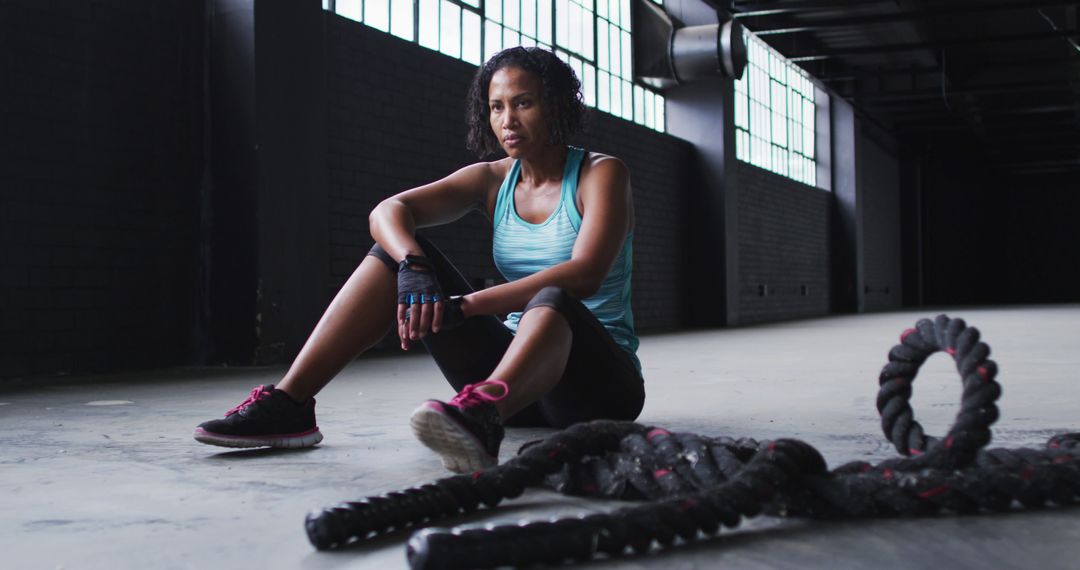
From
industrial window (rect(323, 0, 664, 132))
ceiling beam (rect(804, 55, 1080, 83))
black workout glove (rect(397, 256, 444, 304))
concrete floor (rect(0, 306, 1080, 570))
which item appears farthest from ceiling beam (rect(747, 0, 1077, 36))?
black workout glove (rect(397, 256, 444, 304))

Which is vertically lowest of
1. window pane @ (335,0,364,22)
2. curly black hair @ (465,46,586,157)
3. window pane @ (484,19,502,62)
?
curly black hair @ (465,46,586,157)

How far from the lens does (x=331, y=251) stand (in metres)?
5.70

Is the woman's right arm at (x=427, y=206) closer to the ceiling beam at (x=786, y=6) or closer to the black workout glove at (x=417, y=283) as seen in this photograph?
the black workout glove at (x=417, y=283)

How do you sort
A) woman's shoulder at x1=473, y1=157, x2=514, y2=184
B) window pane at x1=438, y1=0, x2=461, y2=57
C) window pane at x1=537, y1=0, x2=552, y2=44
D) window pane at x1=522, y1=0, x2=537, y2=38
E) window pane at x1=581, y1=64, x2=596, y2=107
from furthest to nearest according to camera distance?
1. window pane at x1=581, y1=64, x2=596, y2=107
2. window pane at x1=537, y1=0, x2=552, y2=44
3. window pane at x1=522, y1=0, x2=537, y2=38
4. window pane at x1=438, y1=0, x2=461, y2=57
5. woman's shoulder at x1=473, y1=157, x2=514, y2=184

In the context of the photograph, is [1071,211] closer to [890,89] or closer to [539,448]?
[890,89]

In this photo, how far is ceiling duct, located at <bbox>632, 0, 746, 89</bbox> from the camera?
9.03 m

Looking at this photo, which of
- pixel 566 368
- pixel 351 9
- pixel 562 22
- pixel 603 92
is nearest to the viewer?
pixel 566 368

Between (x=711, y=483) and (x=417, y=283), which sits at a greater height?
(x=417, y=283)

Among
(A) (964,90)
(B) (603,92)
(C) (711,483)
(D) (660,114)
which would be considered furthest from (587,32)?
(C) (711,483)

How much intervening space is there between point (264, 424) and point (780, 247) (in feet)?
36.8

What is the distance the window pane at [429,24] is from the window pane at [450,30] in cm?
5

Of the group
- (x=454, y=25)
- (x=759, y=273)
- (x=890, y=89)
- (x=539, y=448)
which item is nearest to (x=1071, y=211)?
(x=890, y=89)

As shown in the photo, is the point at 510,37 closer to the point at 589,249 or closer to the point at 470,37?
the point at 470,37

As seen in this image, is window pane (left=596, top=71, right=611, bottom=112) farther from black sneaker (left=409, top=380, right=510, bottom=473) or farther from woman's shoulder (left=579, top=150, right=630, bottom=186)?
black sneaker (left=409, top=380, right=510, bottom=473)
